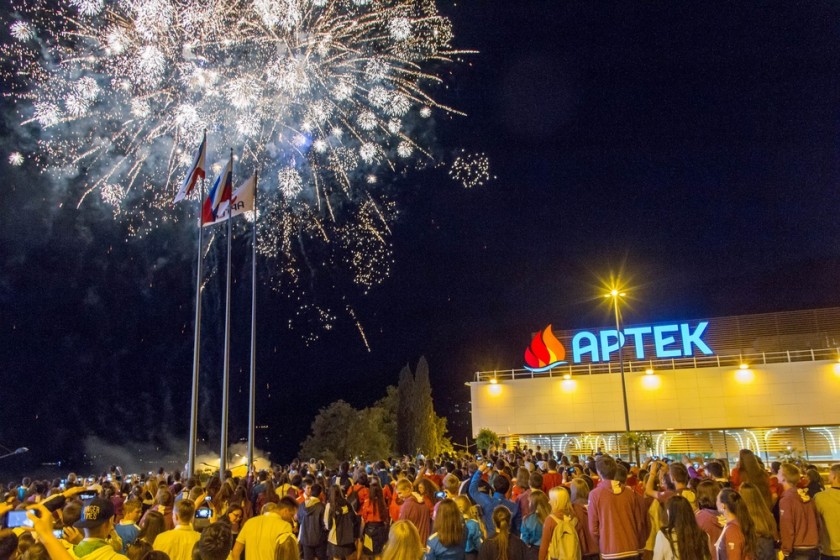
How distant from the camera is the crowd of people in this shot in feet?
15.6

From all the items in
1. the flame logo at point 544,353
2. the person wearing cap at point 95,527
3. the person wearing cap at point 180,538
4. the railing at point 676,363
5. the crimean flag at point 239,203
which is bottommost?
the person wearing cap at point 180,538

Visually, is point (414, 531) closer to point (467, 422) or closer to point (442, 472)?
point (442, 472)

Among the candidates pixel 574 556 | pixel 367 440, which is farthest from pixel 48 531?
pixel 367 440

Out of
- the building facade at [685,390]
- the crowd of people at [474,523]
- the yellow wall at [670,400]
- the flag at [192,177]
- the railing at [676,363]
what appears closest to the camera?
the crowd of people at [474,523]

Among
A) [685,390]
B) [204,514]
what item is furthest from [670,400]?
[204,514]

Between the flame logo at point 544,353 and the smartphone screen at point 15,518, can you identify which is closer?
the smartphone screen at point 15,518

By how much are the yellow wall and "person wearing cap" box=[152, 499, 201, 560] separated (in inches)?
1140

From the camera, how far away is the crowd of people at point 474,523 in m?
4.74

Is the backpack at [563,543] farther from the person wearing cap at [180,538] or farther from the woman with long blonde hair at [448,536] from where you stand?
the person wearing cap at [180,538]

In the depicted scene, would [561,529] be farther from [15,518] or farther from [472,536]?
[15,518]

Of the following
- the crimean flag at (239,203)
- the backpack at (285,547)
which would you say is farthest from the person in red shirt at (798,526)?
the crimean flag at (239,203)

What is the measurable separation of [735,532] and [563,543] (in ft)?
5.13

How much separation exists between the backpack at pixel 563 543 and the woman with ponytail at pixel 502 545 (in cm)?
58

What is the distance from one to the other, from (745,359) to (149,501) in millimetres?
27996
